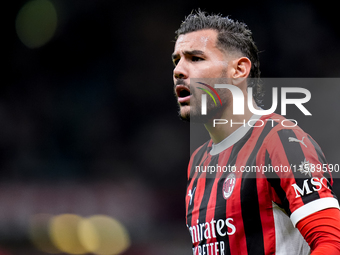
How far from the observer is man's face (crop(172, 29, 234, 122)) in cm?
162

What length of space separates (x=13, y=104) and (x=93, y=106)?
5.20 ft

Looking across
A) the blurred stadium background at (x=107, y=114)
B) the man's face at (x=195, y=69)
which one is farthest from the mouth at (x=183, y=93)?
the blurred stadium background at (x=107, y=114)

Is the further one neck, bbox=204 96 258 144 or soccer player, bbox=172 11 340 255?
neck, bbox=204 96 258 144

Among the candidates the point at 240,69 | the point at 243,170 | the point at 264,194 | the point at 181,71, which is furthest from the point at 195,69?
the point at 264,194

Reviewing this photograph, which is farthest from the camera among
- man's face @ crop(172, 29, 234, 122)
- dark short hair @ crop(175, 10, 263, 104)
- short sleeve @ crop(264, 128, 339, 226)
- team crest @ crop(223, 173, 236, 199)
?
dark short hair @ crop(175, 10, 263, 104)

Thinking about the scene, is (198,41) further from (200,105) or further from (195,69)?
(200,105)

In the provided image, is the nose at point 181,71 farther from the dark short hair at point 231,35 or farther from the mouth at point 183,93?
the dark short hair at point 231,35

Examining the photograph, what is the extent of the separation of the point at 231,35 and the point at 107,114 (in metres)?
5.85

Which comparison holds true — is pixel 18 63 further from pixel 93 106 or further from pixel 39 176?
pixel 39 176

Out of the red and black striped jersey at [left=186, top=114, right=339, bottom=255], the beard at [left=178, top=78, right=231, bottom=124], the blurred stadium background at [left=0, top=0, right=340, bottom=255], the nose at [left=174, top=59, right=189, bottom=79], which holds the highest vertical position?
the blurred stadium background at [left=0, top=0, right=340, bottom=255]

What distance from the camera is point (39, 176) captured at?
6.64 m

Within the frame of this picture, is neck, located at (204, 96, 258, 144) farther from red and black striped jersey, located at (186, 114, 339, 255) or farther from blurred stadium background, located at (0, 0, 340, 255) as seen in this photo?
blurred stadium background, located at (0, 0, 340, 255)

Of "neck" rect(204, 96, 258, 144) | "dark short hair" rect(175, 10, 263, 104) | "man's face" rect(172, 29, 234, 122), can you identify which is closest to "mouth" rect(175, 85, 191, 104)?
"man's face" rect(172, 29, 234, 122)

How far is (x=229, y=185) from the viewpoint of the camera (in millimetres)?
1472
